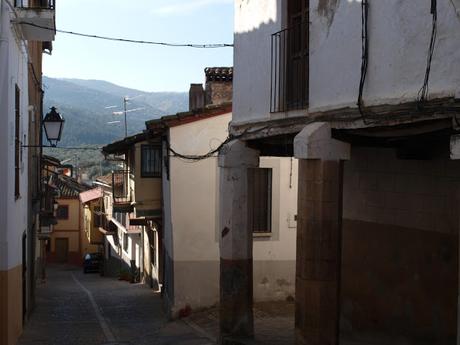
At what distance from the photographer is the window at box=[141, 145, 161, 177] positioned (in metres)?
19.1

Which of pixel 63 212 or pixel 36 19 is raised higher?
pixel 36 19

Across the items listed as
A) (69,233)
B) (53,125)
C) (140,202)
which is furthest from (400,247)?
(69,233)

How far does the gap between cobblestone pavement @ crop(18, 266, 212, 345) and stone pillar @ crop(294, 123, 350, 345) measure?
4.76 m

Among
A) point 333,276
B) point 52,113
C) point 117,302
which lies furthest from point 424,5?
point 117,302

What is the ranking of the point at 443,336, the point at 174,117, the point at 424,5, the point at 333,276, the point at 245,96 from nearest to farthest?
the point at 424,5, the point at 333,276, the point at 443,336, the point at 245,96, the point at 174,117

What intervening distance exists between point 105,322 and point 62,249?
131 ft

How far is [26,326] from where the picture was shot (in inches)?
606

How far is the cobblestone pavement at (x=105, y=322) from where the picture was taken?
1392cm

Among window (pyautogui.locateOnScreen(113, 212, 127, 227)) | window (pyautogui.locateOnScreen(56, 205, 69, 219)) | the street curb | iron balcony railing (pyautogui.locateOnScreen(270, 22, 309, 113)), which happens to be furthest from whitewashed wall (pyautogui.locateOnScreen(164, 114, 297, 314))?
window (pyautogui.locateOnScreen(56, 205, 69, 219))

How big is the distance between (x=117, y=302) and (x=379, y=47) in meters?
15.4

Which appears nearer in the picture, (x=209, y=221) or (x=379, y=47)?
(x=379, y=47)

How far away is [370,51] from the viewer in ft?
25.7

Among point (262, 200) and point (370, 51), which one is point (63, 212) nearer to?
point (262, 200)

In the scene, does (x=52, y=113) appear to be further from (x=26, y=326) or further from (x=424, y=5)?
(x=424, y=5)
